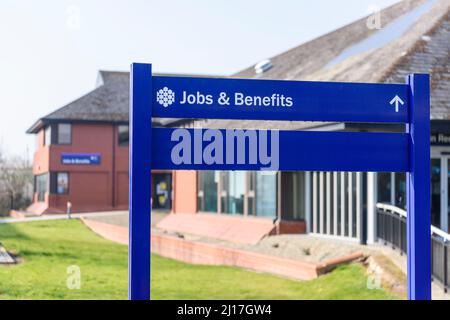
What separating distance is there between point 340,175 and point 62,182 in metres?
29.3

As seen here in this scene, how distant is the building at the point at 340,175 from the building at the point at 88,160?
44.4 feet

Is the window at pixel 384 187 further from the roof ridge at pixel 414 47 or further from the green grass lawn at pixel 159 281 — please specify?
the green grass lawn at pixel 159 281

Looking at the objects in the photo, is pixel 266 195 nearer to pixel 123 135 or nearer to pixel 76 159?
pixel 76 159

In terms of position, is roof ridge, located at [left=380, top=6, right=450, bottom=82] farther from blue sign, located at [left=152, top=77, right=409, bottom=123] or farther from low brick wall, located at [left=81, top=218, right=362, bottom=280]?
blue sign, located at [left=152, top=77, right=409, bottom=123]

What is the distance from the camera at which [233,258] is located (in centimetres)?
1872

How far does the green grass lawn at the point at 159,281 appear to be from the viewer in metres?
13.6

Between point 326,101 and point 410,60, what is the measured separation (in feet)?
40.6

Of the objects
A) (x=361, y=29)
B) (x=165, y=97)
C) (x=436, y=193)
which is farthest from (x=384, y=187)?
(x=165, y=97)

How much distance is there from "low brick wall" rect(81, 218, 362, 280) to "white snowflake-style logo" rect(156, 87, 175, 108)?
30.2 ft

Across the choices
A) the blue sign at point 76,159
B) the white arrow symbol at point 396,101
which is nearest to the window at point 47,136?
the blue sign at point 76,159

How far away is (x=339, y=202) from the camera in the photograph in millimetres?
18531

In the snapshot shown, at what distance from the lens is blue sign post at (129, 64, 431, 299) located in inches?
263

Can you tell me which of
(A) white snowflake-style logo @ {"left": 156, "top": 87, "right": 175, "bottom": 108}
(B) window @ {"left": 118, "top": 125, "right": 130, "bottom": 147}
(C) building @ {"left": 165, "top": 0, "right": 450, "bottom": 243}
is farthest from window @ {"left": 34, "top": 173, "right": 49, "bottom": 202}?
(A) white snowflake-style logo @ {"left": 156, "top": 87, "right": 175, "bottom": 108}
